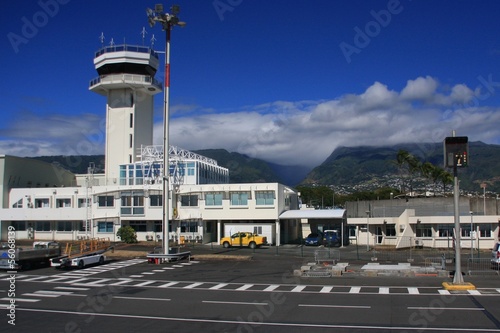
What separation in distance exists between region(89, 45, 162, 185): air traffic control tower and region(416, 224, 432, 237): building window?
3515 centimetres

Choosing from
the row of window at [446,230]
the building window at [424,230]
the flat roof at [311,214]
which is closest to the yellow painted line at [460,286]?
the row of window at [446,230]

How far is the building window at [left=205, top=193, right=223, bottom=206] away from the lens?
4950cm

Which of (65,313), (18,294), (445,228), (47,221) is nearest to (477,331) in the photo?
(65,313)

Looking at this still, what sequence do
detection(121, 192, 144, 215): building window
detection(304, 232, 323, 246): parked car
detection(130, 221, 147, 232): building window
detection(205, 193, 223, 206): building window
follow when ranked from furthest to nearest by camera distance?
detection(130, 221, 147, 232): building window
detection(121, 192, 144, 215): building window
detection(205, 193, 223, 206): building window
detection(304, 232, 323, 246): parked car

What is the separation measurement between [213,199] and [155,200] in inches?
256

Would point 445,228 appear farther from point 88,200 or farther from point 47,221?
point 47,221

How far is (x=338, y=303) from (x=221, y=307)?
4.38 m

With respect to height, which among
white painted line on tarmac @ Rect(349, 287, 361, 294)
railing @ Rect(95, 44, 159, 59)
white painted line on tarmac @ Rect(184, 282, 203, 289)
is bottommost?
white painted line on tarmac @ Rect(184, 282, 203, 289)

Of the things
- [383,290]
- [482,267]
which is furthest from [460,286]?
[482,267]

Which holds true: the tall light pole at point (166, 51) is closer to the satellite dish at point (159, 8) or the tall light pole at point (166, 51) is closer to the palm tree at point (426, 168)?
the satellite dish at point (159, 8)

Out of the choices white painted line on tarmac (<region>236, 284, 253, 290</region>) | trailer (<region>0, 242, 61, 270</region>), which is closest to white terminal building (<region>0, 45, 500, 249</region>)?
trailer (<region>0, 242, 61, 270</region>)

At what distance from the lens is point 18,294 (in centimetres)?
2012

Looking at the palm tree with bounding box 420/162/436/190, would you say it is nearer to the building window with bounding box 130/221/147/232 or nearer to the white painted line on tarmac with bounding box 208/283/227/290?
the building window with bounding box 130/221/147/232

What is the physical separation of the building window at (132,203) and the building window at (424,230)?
2848 centimetres
